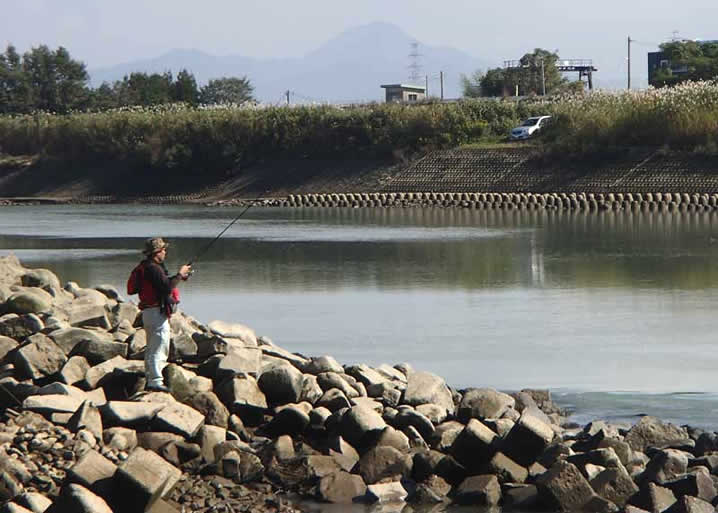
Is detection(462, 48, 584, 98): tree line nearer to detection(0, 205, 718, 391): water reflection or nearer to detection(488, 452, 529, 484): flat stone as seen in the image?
detection(0, 205, 718, 391): water reflection

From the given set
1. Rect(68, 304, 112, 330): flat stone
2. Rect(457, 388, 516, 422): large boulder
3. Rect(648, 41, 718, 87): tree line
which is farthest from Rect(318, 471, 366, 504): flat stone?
Rect(648, 41, 718, 87): tree line

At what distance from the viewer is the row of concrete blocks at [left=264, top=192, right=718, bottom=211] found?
45.2 m

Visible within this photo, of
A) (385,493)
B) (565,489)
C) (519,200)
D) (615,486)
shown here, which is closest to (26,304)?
(385,493)

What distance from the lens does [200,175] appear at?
205ft

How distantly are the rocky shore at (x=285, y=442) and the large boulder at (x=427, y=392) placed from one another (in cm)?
1

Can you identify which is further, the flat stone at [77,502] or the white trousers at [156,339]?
the white trousers at [156,339]

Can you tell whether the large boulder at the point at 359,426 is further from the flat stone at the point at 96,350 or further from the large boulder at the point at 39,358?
the large boulder at the point at 39,358

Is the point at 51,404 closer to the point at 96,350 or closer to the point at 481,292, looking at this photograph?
the point at 96,350

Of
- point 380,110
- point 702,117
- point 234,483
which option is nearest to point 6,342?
point 234,483

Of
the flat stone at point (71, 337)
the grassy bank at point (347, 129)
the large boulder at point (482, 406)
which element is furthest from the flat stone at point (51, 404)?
the grassy bank at point (347, 129)

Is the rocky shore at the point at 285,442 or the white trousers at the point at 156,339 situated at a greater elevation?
the white trousers at the point at 156,339

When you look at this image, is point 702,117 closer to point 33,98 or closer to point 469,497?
point 469,497

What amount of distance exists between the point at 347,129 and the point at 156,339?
50598mm

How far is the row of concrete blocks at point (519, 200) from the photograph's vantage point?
45.2 metres
